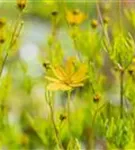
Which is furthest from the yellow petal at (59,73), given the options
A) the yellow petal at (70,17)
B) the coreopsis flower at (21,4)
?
the yellow petal at (70,17)

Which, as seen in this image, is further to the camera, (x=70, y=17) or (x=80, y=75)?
(x=70, y=17)

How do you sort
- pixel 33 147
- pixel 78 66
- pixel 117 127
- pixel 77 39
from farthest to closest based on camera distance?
pixel 33 147 → pixel 77 39 → pixel 78 66 → pixel 117 127

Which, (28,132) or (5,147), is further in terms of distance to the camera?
(28,132)

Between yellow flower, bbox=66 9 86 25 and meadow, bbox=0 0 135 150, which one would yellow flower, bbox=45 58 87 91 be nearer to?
meadow, bbox=0 0 135 150

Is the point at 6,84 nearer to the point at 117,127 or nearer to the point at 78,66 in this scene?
the point at 78,66

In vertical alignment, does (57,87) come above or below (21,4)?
below

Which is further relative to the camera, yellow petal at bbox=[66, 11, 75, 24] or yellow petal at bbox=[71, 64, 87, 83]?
yellow petal at bbox=[66, 11, 75, 24]

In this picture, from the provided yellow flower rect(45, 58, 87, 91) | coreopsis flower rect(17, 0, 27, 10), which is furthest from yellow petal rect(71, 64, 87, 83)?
coreopsis flower rect(17, 0, 27, 10)

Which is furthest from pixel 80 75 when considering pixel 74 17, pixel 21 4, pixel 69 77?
pixel 74 17

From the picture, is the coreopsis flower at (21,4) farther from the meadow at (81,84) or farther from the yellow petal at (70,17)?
the yellow petal at (70,17)

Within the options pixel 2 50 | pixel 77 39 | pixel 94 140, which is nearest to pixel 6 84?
pixel 2 50

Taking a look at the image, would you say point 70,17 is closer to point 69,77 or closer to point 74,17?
point 74,17
